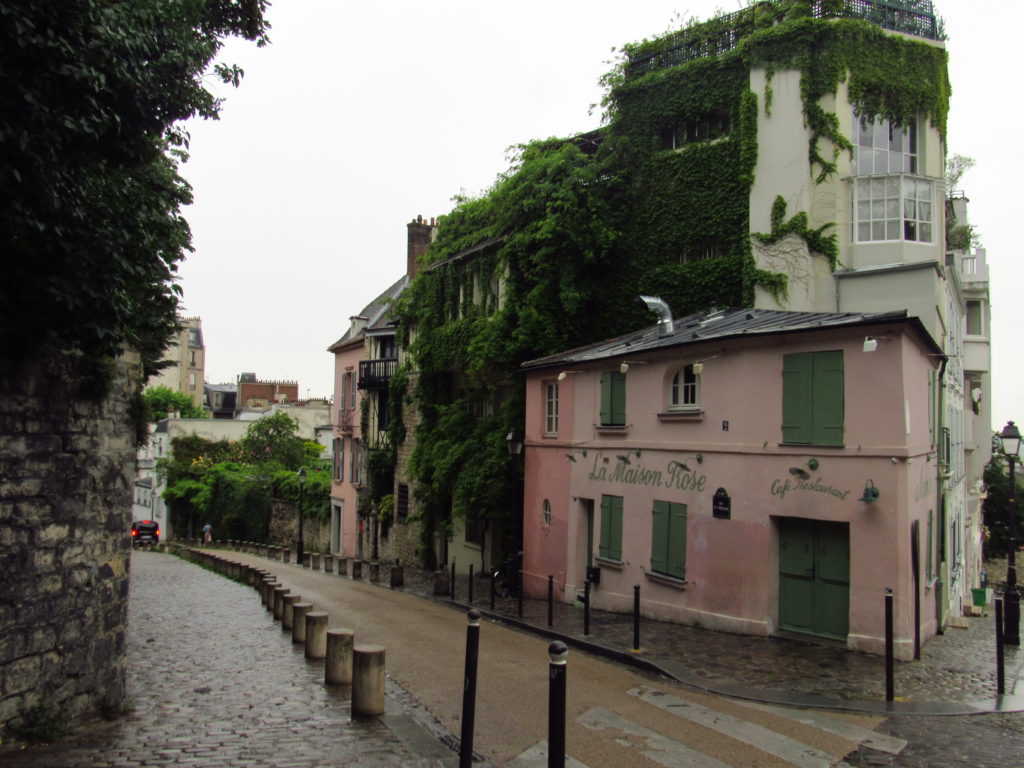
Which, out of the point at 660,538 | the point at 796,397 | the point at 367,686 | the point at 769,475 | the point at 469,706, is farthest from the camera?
the point at 660,538

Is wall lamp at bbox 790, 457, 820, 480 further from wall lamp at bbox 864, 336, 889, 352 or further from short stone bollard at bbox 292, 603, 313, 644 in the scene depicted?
short stone bollard at bbox 292, 603, 313, 644

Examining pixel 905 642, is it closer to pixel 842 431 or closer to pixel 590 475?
pixel 842 431

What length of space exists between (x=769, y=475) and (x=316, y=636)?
7254 millimetres

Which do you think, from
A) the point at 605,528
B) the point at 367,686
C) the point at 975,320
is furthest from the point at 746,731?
the point at 975,320

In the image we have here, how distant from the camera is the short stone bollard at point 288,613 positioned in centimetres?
1323

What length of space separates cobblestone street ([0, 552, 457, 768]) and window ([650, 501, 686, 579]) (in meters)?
6.53

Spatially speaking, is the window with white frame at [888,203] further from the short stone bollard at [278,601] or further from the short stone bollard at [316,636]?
the short stone bollard at [316,636]

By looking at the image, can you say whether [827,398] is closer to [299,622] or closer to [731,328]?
[731,328]

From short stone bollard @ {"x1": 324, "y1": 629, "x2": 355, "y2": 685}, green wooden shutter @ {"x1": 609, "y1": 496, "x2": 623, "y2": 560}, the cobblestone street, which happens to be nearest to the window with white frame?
green wooden shutter @ {"x1": 609, "y1": 496, "x2": 623, "y2": 560}

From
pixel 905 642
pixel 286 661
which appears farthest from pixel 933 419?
pixel 286 661

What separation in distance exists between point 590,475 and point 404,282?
23452mm

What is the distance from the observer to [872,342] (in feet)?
37.8

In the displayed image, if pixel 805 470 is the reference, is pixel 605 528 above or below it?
below

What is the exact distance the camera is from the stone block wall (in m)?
6.50
